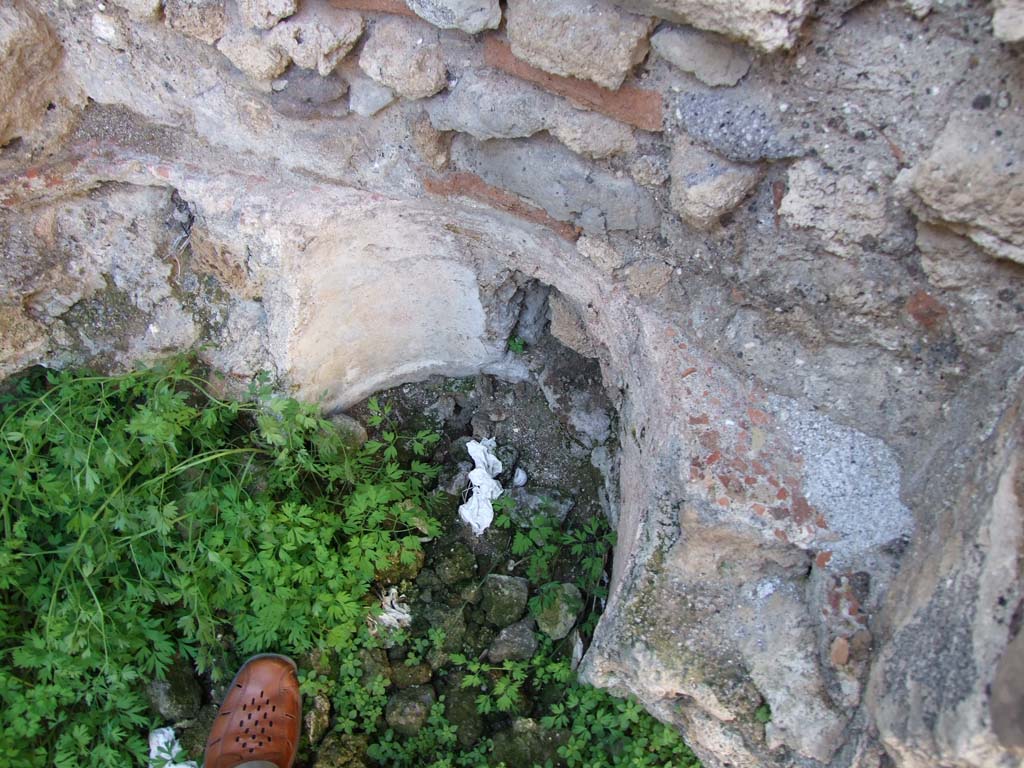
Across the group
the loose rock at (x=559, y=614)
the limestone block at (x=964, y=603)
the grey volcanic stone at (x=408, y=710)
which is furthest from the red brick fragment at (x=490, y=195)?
the grey volcanic stone at (x=408, y=710)

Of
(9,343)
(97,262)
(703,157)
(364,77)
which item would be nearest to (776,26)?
(703,157)

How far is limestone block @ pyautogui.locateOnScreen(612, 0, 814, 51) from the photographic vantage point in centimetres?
141

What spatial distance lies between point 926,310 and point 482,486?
185 centimetres

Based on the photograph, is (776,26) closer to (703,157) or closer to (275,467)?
(703,157)

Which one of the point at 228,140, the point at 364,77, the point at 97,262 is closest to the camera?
the point at 364,77

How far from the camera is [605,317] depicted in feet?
7.41

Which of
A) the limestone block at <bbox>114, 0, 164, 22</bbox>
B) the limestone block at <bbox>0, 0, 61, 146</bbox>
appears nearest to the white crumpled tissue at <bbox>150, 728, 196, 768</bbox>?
the limestone block at <bbox>0, 0, 61, 146</bbox>

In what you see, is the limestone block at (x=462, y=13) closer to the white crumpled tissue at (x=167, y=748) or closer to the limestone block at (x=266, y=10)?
the limestone block at (x=266, y=10)

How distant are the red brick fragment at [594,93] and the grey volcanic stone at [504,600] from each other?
70.1 inches

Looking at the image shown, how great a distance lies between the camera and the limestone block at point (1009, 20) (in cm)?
125

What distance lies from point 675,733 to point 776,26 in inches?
83.0


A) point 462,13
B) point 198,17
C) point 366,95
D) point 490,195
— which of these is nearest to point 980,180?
point 462,13

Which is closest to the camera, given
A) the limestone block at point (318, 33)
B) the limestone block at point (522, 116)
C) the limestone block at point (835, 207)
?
the limestone block at point (835, 207)

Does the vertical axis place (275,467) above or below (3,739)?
above
